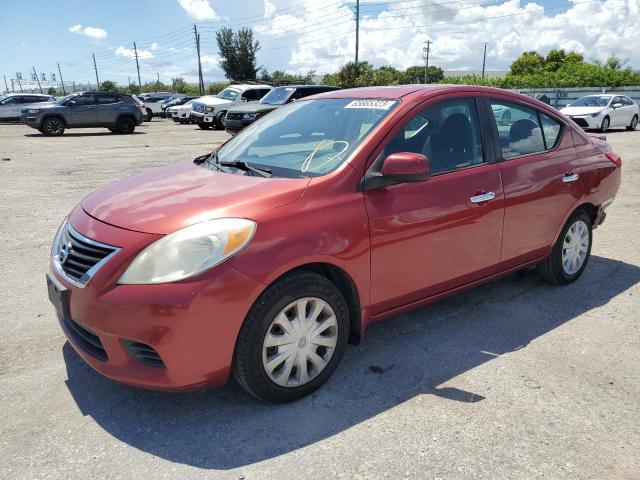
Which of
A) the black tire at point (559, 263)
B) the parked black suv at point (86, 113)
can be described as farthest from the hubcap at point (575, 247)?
the parked black suv at point (86, 113)

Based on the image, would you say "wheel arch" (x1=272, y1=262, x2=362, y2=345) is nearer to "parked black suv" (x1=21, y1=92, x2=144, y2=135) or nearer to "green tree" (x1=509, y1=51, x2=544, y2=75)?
"parked black suv" (x1=21, y1=92, x2=144, y2=135)

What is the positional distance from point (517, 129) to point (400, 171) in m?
1.58

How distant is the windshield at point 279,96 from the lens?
16842mm

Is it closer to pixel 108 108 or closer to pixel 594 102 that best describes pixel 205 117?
pixel 108 108

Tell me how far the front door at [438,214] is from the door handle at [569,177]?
86 cm

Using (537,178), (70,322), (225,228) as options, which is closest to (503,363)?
(537,178)

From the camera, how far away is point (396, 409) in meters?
2.91

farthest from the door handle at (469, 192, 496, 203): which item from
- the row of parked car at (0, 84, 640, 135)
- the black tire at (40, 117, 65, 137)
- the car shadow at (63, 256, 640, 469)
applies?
the black tire at (40, 117, 65, 137)

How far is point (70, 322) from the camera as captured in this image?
291 centimetres

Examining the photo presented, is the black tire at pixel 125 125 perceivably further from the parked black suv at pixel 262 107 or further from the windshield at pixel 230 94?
the parked black suv at pixel 262 107

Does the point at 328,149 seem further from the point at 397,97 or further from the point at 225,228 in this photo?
the point at 225,228

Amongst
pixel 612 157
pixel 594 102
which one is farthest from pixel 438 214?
pixel 594 102

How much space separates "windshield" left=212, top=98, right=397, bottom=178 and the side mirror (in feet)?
0.74

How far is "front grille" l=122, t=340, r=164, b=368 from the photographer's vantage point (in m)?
2.60
